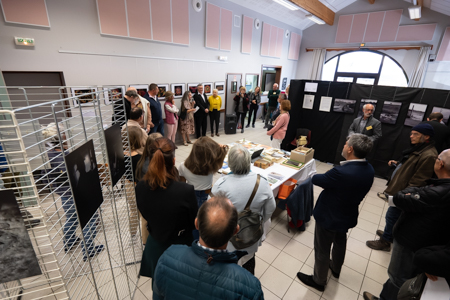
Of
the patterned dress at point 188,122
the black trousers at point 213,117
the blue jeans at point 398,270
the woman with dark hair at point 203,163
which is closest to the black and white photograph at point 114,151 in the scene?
the woman with dark hair at point 203,163

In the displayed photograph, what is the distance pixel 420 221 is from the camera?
71.6 inches

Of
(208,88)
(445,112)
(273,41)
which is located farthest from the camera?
(273,41)

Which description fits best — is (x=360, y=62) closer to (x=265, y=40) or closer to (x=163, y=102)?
(x=265, y=40)

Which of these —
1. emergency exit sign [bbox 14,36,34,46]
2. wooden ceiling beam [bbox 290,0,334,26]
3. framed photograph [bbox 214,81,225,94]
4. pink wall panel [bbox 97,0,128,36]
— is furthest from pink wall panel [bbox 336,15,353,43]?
emergency exit sign [bbox 14,36,34,46]

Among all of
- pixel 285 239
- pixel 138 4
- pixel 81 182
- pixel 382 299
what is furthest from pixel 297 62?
pixel 81 182

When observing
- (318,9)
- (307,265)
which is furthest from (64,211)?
(318,9)

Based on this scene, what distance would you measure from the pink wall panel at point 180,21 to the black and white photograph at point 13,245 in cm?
602

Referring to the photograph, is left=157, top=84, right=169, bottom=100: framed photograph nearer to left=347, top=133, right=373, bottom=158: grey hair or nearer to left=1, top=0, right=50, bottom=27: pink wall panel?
left=1, top=0, right=50, bottom=27: pink wall panel

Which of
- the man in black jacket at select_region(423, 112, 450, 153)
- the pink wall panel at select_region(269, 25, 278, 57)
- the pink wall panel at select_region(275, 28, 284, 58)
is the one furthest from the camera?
the pink wall panel at select_region(275, 28, 284, 58)

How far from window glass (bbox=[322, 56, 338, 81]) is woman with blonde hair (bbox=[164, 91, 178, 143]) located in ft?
28.1

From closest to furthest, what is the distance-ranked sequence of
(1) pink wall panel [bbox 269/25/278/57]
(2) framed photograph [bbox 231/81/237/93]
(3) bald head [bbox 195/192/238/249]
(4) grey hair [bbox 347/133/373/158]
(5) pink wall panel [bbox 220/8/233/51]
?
1. (3) bald head [bbox 195/192/238/249]
2. (4) grey hair [bbox 347/133/373/158]
3. (5) pink wall panel [bbox 220/8/233/51]
4. (2) framed photograph [bbox 231/81/237/93]
5. (1) pink wall panel [bbox 269/25/278/57]

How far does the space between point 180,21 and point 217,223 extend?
247 inches

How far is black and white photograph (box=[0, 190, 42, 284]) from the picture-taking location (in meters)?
0.83

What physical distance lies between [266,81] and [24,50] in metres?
8.77
